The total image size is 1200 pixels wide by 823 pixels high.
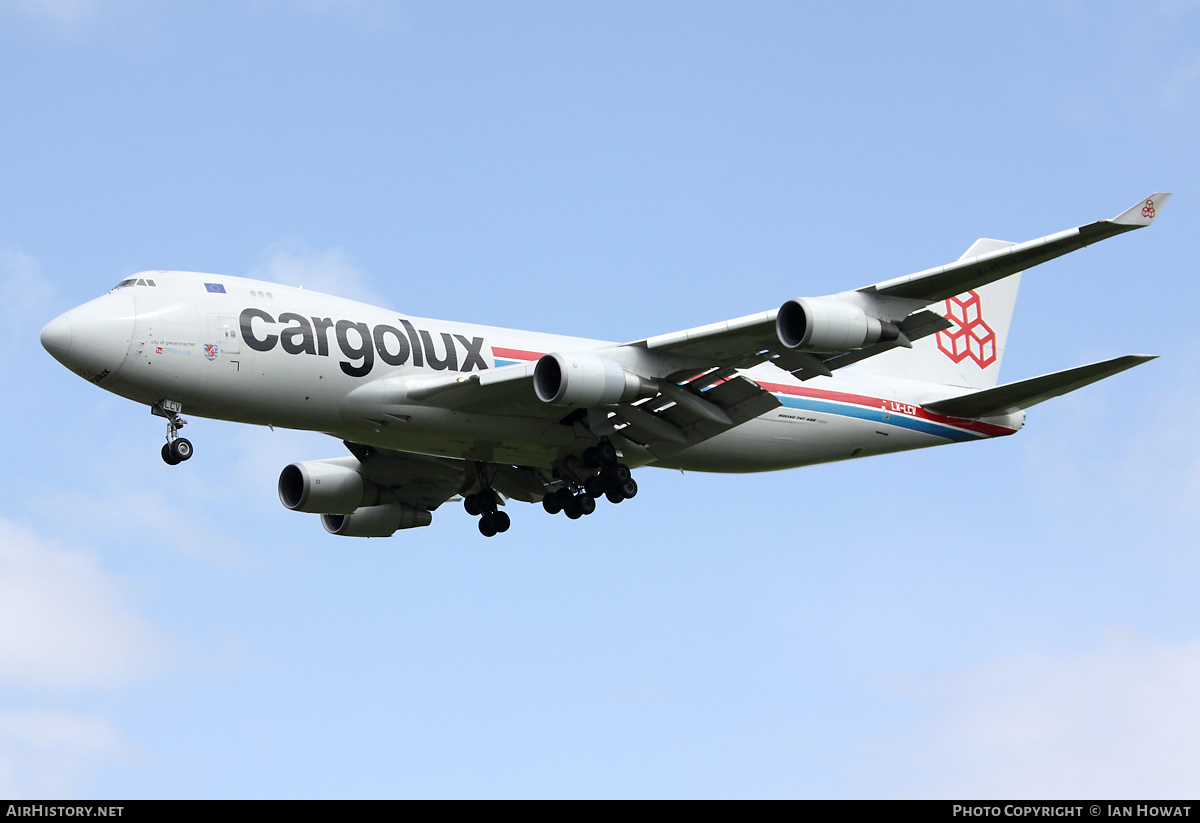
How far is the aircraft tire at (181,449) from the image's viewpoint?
25984 millimetres

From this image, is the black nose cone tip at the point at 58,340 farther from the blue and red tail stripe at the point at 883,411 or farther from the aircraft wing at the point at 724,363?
the blue and red tail stripe at the point at 883,411

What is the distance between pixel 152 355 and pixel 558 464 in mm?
9578

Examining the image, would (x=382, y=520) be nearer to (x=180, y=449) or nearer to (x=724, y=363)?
(x=180, y=449)

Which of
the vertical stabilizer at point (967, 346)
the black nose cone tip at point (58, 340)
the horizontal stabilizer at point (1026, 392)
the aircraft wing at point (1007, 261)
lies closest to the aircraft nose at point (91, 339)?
the black nose cone tip at point (58, 340)

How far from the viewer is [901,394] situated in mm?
33781

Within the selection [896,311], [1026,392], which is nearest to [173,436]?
[896,311]

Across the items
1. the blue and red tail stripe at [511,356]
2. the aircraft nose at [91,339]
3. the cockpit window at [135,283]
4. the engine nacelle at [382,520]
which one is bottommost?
the engine nacelle at [382,520]

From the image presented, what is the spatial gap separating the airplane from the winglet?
4 centimetres

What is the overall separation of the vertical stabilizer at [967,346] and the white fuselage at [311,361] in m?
5.26

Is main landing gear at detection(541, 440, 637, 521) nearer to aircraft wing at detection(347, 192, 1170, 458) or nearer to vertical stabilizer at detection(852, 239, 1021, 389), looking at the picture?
aircraft wing at detection(347, 192, 1170, 458)
